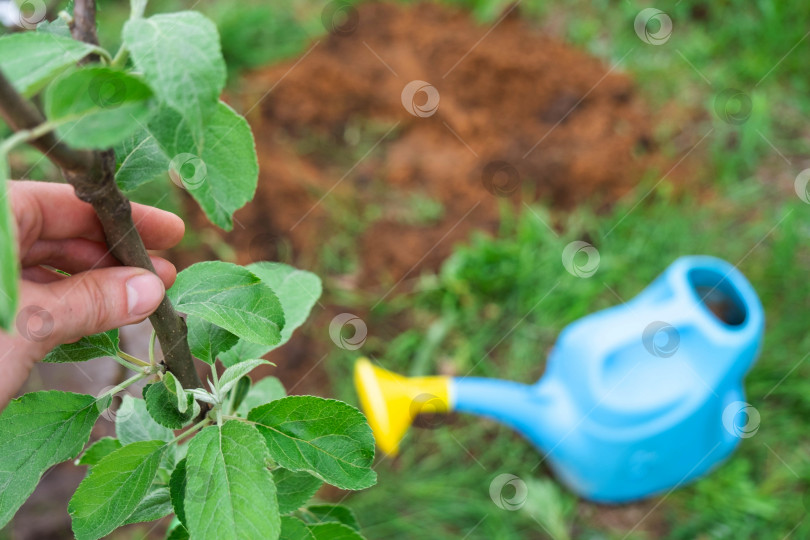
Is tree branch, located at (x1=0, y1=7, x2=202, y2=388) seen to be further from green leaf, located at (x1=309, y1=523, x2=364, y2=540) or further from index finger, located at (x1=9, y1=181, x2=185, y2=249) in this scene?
green leaf, located at (x1=309, y1=523, x2=364, y2=540)

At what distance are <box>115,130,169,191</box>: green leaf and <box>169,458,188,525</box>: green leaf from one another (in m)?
0.26

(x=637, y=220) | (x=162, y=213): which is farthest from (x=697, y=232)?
(x=162, y=213)

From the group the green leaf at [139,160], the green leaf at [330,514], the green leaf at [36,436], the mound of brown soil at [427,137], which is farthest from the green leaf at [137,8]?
the mound of brown soil at [427,137]

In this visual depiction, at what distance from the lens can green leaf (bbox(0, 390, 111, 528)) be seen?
0.61 m

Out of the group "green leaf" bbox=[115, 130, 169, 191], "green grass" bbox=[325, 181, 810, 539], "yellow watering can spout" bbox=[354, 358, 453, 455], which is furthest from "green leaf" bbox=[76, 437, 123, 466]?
"green grass" bbox=[325, 181, 810, 539]

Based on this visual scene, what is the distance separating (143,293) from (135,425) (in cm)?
27

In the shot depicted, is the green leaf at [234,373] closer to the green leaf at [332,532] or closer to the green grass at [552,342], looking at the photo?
the green leaf at [332,532]

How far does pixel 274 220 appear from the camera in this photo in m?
2.09

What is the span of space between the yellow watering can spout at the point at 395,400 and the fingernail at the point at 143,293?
1063 millimetres

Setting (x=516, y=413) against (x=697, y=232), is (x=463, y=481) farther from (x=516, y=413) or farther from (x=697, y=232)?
(x=697, y=232)

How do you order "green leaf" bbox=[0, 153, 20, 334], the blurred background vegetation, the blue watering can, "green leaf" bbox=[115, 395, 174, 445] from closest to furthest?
"green leaf" bbox=[0, 153, 20, 334], "green leaf" bbox=[115, 395, 174, 445], the blue watering can, the blurred background vegetation

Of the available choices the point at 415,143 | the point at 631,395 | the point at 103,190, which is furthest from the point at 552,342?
the point at 103,190

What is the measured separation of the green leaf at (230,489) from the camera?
0.56m

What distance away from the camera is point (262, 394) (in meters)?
0.85
